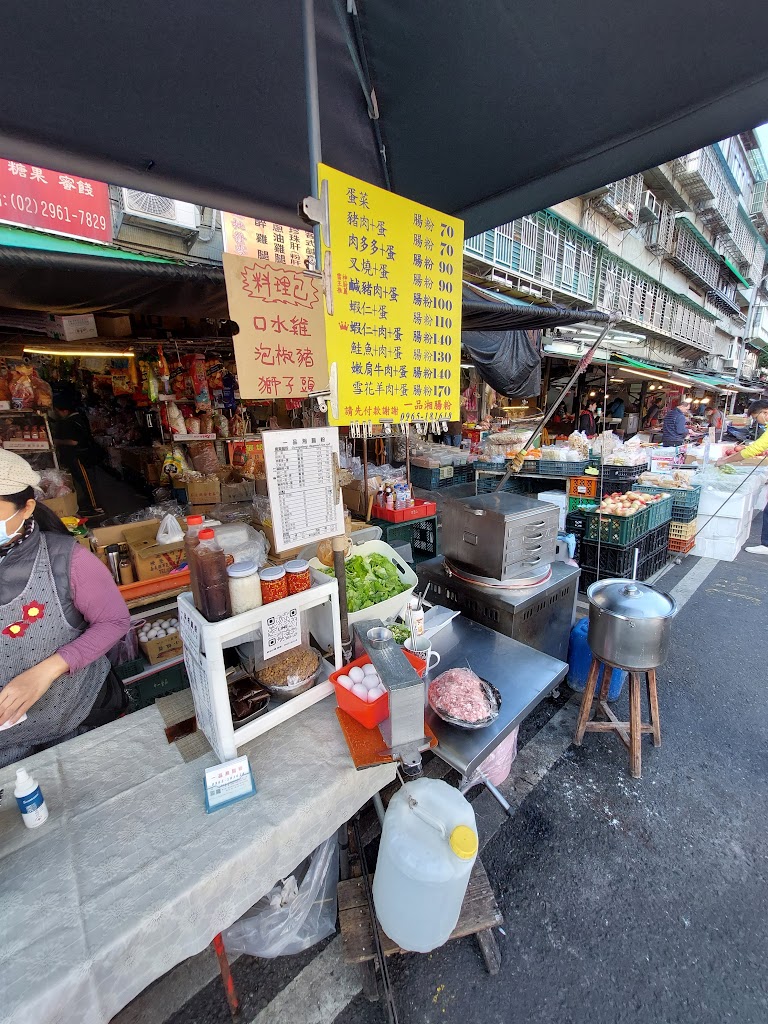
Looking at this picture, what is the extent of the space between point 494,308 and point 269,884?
467cm

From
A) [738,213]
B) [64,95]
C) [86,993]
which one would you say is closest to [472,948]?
[86,993]

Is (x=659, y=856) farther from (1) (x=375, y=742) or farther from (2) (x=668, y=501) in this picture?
(2) (x=668, y=501)

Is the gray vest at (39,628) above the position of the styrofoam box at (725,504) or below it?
above

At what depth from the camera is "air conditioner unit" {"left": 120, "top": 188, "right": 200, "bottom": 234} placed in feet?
19.2

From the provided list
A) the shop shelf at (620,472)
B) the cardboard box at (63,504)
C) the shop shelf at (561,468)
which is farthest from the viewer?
the shop shelf at (561,468)

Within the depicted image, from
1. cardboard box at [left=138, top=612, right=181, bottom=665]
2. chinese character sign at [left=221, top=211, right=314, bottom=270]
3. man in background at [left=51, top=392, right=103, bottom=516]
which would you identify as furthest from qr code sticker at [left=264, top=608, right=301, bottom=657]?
man in background at [left=51, top=392, right=103, bottom=516]

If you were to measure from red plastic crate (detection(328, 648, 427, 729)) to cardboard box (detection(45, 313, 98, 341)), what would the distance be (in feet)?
15.9

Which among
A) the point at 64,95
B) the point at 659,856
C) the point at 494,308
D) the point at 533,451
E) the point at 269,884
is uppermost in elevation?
the point at 64,95

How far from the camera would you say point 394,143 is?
215 centimetres

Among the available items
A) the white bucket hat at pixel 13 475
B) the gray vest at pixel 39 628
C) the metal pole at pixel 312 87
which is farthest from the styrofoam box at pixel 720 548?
the white bucket hat at pixel 13 475

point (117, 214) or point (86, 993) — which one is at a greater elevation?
point (117, 214)

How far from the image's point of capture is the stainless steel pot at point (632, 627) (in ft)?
9.41

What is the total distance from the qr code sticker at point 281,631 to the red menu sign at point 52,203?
14.0 feet

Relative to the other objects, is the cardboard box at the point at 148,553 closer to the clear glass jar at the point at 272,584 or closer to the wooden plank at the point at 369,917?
the clear glass jar at the point at 272,584
